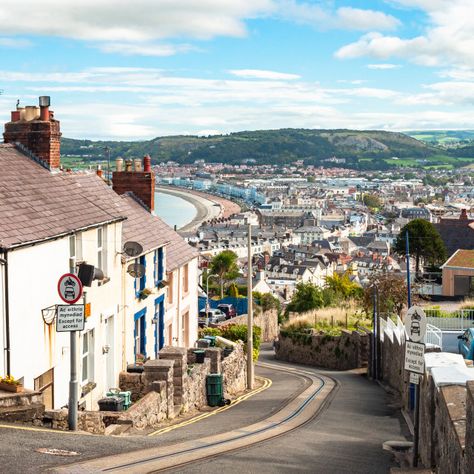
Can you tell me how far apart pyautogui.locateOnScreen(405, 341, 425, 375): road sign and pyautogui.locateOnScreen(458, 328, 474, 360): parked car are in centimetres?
1074

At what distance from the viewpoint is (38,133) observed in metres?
17.6

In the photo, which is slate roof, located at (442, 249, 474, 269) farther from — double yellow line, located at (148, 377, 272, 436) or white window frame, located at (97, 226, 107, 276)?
white window frame, located at (97, 226, 107, 276)

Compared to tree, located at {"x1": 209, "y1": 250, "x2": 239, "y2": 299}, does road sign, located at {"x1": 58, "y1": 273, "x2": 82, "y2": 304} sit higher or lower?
higher

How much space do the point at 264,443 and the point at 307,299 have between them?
128 ft

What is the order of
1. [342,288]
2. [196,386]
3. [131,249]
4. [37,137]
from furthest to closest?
[342,288], [196,386], [131,249], [37,137]

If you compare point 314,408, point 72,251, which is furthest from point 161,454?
point 314,408

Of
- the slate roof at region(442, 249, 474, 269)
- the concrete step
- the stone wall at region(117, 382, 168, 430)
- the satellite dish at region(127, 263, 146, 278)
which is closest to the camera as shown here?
the concrete step

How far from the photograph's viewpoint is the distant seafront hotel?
13.2 metres

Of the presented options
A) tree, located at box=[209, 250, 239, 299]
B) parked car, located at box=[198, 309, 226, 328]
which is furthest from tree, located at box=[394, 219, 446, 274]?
parked car, located at box=[198, 309, 226, 328]

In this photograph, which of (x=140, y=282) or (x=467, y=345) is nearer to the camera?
(x=140, y=282)

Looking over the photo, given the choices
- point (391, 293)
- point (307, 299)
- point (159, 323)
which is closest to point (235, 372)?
point (159, 323)

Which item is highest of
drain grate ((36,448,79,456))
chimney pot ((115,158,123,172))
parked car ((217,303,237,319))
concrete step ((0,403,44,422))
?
chimney pot ((115,158,123,172))

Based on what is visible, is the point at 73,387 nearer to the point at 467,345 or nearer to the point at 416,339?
the point at 416,339

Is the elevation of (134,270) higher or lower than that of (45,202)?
lower
